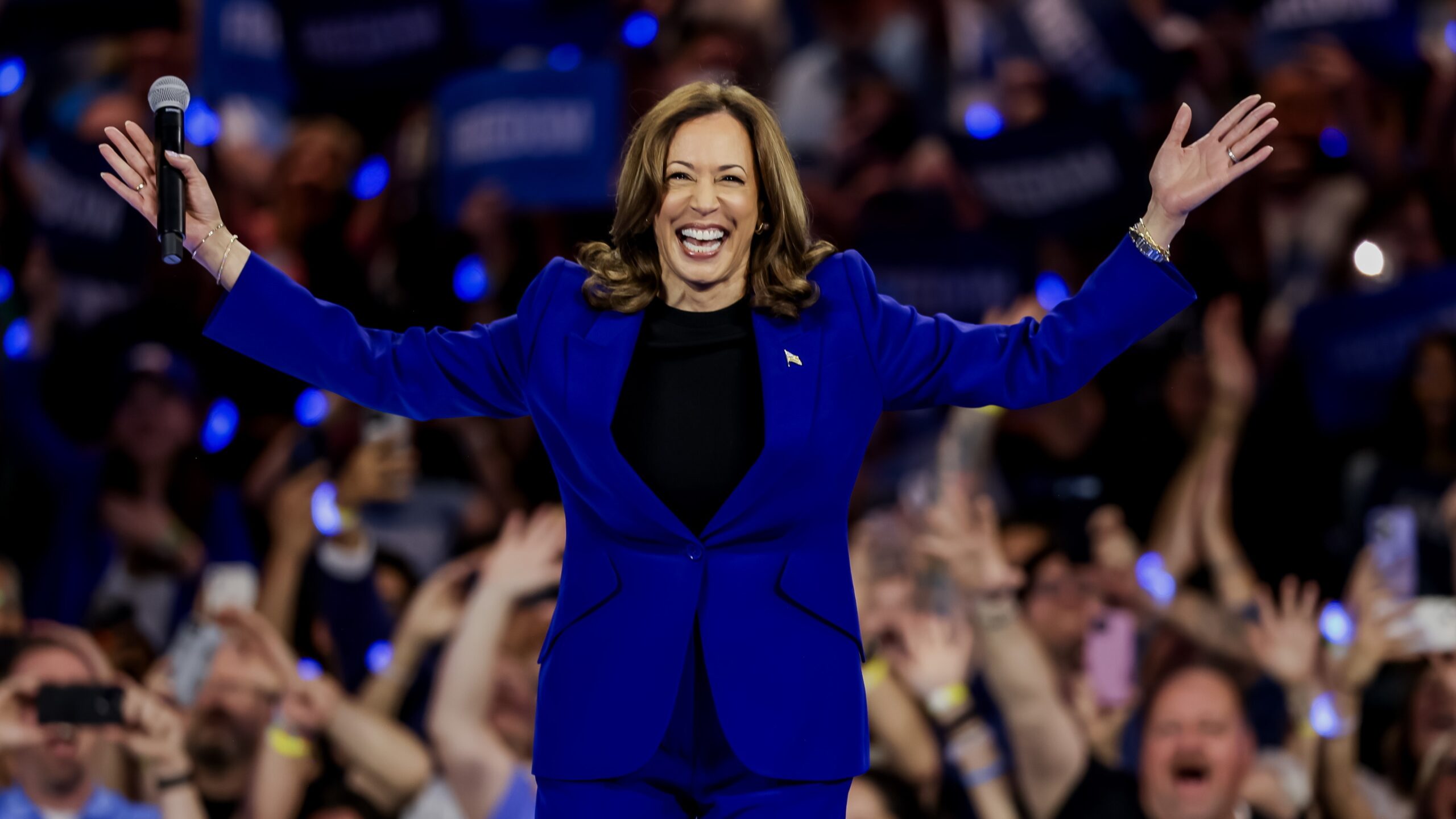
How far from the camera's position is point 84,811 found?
412cm

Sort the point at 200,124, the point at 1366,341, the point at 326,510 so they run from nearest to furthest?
the point at 326,510 → the point at 1366,341 → the point at 200,124

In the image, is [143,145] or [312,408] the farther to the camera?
[312,408]

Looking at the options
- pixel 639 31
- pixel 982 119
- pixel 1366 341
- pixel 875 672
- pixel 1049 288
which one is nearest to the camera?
pixel 875 672

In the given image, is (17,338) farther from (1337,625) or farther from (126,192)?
(1337,625)

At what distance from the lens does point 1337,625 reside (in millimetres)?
4250

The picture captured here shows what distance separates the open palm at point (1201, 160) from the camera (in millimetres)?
2057

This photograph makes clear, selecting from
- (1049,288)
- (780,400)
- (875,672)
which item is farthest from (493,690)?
(780,400)

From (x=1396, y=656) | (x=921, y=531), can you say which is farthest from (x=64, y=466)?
(x=1396, y=656)

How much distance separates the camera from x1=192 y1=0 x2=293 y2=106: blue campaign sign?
543cm

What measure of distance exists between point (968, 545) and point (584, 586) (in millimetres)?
2290

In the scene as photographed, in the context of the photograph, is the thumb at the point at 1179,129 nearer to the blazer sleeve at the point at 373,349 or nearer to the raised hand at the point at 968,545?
the blazer sleeve at the point at 373,349

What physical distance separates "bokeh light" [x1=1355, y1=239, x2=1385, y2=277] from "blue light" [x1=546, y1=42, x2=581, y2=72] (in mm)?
2225

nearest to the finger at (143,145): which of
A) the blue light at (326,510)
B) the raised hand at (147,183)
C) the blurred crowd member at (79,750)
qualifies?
the raised hand at (147,183)

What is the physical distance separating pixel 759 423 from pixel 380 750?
8.02ft
